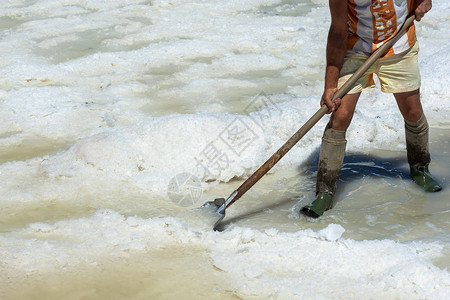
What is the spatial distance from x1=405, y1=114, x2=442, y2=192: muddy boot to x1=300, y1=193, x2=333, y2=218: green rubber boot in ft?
1.91

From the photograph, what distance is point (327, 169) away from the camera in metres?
2.83

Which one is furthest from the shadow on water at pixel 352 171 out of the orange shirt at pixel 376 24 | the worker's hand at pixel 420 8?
the worker's hand at pixel 420 8

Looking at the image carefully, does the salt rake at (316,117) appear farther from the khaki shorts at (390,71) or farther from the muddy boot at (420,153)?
the muddy boot at (420,153)

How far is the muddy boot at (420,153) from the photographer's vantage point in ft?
9.61

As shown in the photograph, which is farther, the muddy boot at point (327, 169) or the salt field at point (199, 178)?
the muddy boot at point (327, 169)

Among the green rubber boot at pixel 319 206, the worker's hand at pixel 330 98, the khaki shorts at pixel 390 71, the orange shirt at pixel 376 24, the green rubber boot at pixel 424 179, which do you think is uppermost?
the orange shirt at pixel 376 24

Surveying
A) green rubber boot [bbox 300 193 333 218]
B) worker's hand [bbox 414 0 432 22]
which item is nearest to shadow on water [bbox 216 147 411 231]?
green rubber boot [bbox 300 193 333 218]

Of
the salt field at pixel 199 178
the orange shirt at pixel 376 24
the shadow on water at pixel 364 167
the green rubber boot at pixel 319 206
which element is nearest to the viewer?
the salt field at pixel 199 178

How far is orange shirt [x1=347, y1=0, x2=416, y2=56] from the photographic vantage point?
8.23 ft

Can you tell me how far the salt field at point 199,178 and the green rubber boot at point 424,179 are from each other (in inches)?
1.9

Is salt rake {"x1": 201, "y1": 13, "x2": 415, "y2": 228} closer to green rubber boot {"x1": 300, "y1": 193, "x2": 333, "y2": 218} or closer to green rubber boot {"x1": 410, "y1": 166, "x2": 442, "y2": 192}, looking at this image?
green rubber boot {"x1": 300, "y1": 193, "x2": 333, "y2": 218}

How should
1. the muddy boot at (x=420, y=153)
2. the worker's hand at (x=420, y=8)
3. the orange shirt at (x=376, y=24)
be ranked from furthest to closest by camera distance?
the muddy boot at (x=420, y=153) → the worker's hand at (x=420, y=8) → the orange shirt at (x=376, y=24)

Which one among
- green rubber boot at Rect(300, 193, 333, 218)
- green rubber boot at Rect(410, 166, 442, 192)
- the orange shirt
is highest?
the orange shirt

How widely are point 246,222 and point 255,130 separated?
916 mm
